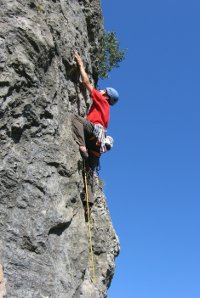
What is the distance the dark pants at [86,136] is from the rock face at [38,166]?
21 centimetres

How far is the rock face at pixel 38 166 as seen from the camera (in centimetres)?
686

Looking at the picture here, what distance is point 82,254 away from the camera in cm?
803

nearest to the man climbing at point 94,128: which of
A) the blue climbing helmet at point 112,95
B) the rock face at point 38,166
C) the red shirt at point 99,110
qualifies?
the red shirt at point 99,110

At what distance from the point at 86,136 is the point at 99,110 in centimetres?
73

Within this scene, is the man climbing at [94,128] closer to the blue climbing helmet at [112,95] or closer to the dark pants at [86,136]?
the dark pants at [86,136]

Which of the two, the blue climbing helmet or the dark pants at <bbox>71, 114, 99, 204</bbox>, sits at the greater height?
the blue climbing helmet

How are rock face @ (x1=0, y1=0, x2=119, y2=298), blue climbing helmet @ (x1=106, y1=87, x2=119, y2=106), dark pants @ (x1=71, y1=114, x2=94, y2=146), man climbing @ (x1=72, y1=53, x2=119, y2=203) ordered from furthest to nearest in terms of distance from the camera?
blue climbing helmet @ (x1=106, y1=87, x2=119, y2=106)
man climbing @ (x1=72, y1=53, x2=119, y2=203)
dark pants @ (x1=71, y1=114, x2=94, y2=146)
rock face @ (x1=0, y1=0, x2=119, y2=298)

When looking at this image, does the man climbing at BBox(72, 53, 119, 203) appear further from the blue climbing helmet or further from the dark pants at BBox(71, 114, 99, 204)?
the blue climbing helmet

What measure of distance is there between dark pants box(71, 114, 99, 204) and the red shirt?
45 centimetres

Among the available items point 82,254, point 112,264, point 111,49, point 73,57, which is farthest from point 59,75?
point 111,49

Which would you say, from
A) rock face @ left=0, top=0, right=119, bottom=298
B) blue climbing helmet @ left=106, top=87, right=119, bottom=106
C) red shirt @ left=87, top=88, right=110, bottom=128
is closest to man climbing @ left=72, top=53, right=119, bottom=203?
red shirt @ left=87, top=88, right=110, bottom=128

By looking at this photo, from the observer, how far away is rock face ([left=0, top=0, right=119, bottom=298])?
686 cm

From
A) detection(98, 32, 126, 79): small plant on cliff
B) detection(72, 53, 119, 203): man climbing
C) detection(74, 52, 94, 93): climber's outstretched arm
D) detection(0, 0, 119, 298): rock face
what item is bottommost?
detection(0, 0, 119, 298): rock face

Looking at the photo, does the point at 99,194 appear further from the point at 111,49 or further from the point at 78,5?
the point at 111,49
